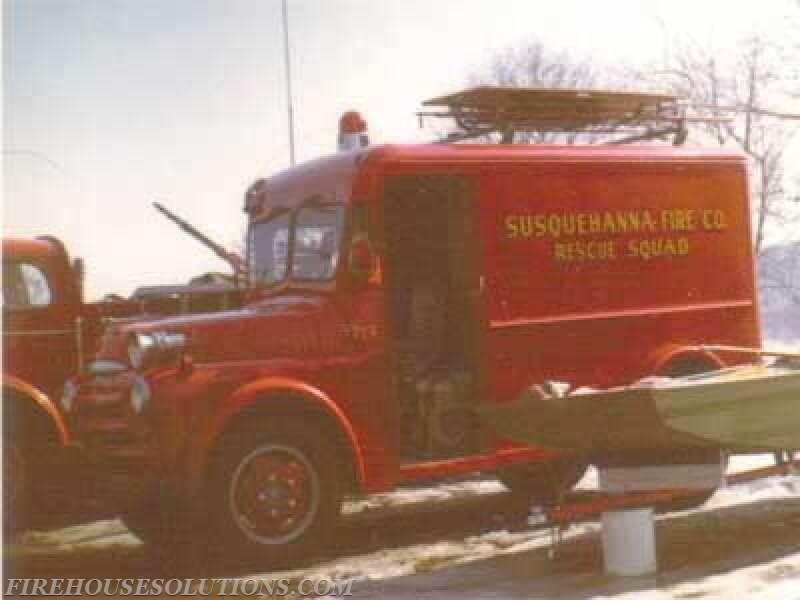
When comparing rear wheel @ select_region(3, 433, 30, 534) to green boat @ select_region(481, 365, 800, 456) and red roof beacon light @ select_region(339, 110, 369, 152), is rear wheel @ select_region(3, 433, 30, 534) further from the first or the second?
green boat @ select_region(481, 365, 800, 456)

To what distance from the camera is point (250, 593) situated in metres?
6.61

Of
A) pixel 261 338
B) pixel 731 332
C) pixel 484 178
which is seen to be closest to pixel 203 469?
pixel 261 338

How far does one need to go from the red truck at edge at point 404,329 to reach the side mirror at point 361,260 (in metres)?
0.01

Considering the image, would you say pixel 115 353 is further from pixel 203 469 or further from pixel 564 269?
pixel 564 269

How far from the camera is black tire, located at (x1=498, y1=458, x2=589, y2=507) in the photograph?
29.1ft

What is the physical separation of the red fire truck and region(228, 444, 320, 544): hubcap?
10 mm

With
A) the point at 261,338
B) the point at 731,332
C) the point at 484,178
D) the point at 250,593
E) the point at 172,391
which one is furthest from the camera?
the point at 731,332

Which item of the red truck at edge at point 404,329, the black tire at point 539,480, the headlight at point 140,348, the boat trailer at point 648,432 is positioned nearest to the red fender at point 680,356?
the red truck at edge at point 404,329

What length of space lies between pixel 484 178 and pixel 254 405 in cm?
228

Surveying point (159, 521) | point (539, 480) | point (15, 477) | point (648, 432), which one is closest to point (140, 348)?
point (159, 521)

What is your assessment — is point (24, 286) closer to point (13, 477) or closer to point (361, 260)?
point (13, 477)

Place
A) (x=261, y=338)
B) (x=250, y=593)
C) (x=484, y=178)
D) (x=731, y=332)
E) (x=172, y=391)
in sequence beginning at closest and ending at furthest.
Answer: (x=250, y=593) → (x=172, y=391) → (x=261, y=338) → (x=484, y=178) → (x=731, y=332)

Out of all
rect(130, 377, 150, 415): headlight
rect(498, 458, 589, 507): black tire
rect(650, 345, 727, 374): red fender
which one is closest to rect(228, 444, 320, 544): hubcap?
rect(130, 377, 150, 415): headlight

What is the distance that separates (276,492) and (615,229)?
10.4 ft
